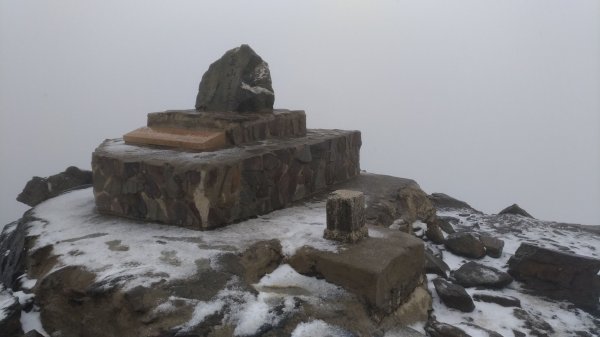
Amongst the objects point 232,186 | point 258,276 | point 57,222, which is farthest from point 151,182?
point 258,276

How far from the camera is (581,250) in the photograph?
7.64 meters

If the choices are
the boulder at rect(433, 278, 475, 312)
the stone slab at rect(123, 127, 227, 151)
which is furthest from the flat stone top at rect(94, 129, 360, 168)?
the boulder at rect(433, 278, 475, 312)

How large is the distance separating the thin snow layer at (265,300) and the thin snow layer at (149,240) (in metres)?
0.34

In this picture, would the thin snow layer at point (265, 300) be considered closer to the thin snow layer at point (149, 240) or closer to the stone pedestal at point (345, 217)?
the thin snow layer at point (149, 240)

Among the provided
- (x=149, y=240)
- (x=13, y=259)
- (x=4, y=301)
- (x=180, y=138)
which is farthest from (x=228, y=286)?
(x=13, y=259)

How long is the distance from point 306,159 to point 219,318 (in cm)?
310

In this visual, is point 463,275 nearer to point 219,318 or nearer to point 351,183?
point 351,183

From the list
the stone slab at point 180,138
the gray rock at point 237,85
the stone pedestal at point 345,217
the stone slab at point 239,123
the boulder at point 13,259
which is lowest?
the boulder at point 13,259

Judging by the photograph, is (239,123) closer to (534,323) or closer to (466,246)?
(466,246)

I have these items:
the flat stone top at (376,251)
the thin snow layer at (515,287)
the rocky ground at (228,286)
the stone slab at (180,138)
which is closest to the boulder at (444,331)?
the rocky ground at (228,286)

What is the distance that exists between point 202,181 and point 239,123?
136 cm

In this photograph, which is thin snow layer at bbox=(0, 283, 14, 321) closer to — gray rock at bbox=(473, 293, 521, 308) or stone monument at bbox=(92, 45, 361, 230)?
stone monument at bbox=(92, 45, 361, 230)

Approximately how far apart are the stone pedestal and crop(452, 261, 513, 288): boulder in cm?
216

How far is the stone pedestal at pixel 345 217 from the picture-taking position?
446 centimetres
